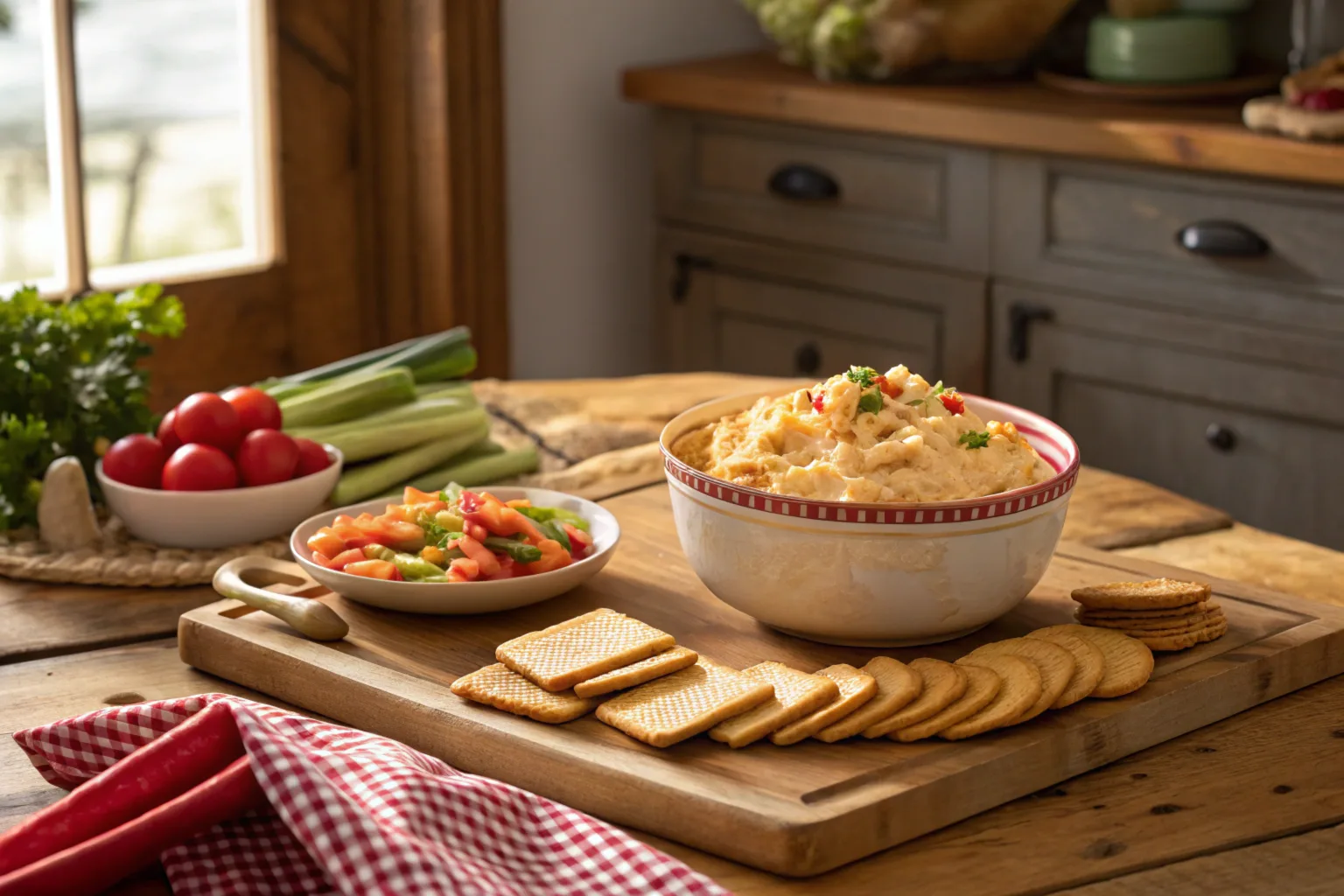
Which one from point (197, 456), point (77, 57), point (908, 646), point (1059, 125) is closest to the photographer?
point (908, 646)

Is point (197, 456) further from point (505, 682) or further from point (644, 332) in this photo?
point (644, 332)

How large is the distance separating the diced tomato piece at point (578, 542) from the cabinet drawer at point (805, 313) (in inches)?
68.3

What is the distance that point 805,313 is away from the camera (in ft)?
11.6

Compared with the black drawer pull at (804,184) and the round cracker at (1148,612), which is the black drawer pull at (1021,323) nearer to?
the black drawer pull at (804,184)

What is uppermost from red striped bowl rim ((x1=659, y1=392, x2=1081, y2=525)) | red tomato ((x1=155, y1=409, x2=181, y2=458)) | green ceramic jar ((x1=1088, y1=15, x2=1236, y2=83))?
green ceramic jar ((x1=1088, y1=15, x2=1236, y2=83))

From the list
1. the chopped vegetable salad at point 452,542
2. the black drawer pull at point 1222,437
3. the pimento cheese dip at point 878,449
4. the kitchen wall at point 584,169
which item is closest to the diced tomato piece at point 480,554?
the chopped vegetable salad at point 452,542

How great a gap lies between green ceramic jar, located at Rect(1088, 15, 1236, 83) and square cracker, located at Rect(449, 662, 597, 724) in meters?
2.28

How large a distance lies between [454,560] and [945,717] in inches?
19.0

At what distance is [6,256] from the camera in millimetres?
3227

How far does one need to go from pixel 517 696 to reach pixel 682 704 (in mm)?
132

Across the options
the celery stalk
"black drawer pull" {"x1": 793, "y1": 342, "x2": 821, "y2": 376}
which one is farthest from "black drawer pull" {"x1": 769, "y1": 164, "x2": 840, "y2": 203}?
the celery stalk

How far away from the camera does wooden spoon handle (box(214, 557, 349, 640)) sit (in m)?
1.49

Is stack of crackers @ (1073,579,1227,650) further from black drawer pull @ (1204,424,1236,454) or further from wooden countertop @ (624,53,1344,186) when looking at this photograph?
black drawer pull @ (1204,424,1236,454)

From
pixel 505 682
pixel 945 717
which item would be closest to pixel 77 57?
pixel 505 682
